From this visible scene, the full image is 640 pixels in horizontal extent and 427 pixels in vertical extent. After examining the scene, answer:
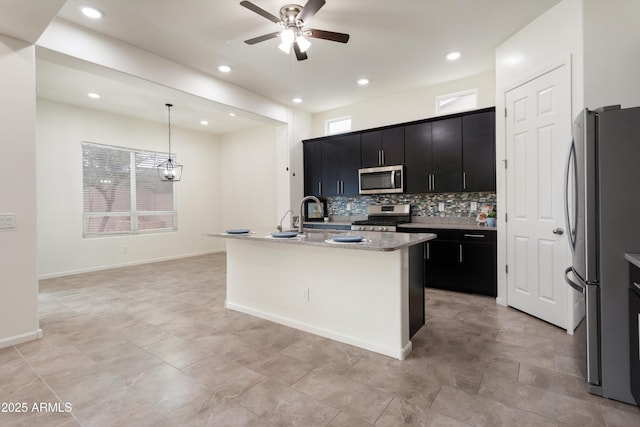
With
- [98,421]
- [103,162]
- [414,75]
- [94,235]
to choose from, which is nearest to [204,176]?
[103,162]

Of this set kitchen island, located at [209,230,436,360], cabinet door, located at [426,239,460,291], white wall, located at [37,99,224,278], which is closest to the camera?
kitchen island, located at [209,230,436,360]

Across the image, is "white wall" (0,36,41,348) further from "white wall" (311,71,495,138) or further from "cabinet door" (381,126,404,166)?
"white wall" (311,71,495,138)

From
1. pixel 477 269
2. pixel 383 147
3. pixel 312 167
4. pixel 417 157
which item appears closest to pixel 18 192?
pixel 312 167

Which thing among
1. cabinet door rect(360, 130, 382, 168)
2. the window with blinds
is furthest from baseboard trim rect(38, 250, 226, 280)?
cabinet door rect(360, 130, 382, 168)

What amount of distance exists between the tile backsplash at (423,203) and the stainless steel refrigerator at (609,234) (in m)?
2.45

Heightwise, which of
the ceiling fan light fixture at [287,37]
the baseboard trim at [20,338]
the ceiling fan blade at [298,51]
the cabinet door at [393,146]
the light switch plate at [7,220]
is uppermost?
the ceiling fan blade at [298,51]

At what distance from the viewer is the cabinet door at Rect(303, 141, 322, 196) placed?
18.7 ft

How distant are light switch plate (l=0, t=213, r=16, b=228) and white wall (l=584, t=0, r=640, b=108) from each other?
4898mm

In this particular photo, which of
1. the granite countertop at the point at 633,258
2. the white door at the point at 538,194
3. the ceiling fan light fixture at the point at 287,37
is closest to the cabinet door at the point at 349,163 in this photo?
the white door at the point at 538,194

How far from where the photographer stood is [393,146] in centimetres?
482

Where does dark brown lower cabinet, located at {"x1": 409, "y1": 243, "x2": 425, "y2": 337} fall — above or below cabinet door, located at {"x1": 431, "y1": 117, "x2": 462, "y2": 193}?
below

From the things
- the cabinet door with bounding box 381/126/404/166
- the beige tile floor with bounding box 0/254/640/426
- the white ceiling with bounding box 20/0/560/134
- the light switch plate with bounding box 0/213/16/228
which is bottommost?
the beige tile floor with bounding box 0/254/640/426

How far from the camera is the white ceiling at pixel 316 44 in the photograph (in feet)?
9.39

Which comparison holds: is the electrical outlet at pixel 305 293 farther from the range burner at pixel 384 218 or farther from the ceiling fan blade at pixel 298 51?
the ceiling fan blade at pixel 298 51
